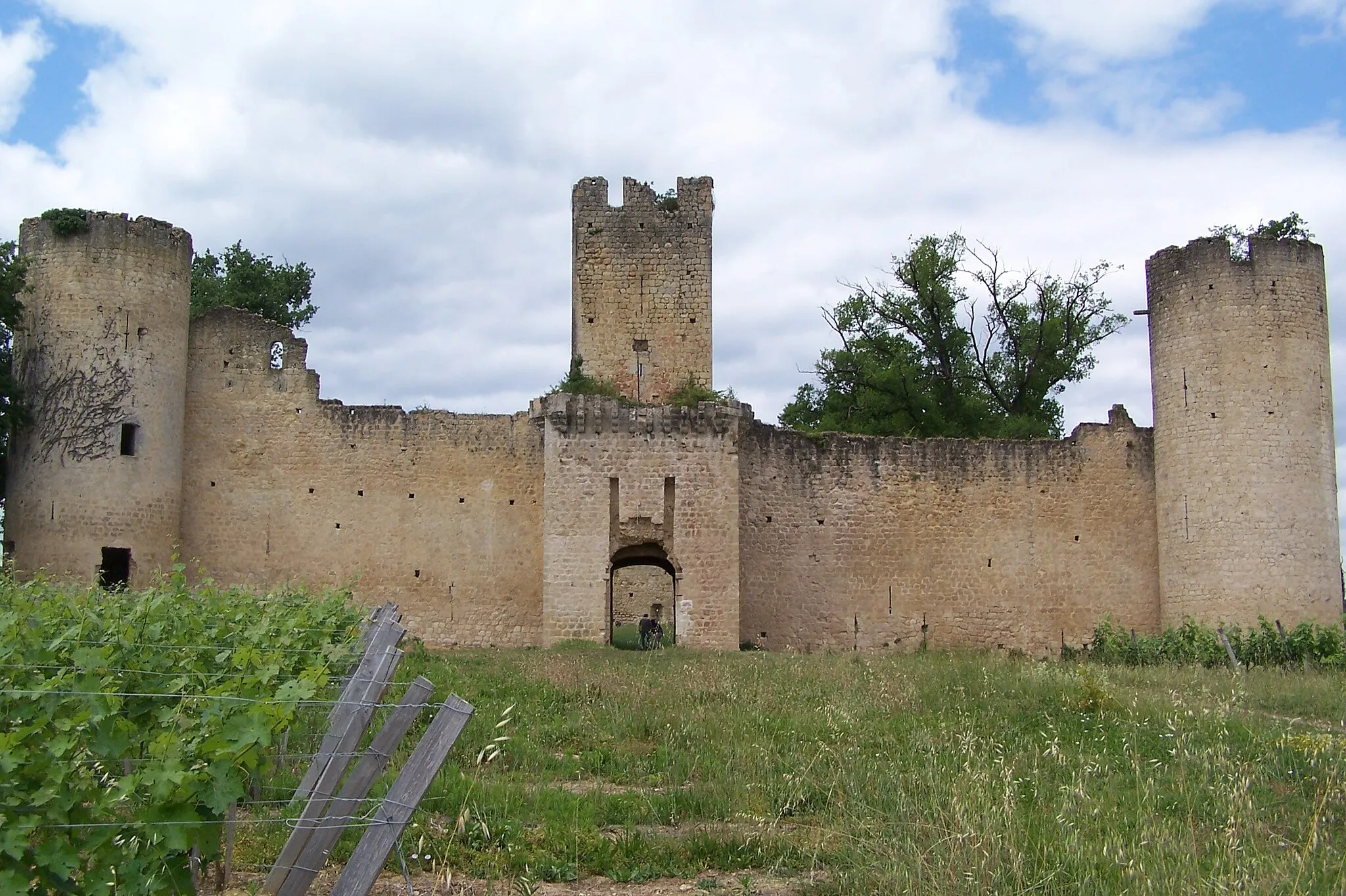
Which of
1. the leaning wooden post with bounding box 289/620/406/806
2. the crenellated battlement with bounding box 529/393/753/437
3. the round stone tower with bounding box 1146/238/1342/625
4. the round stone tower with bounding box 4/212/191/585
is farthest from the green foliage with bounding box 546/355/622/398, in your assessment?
the leaning wooden post with bounding box 289/620/406/806

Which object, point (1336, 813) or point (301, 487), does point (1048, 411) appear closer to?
point (301, 487)

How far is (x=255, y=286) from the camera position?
109 ft

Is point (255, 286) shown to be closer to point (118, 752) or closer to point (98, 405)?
point (98, 405)

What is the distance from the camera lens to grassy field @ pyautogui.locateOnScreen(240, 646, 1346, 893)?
661cm

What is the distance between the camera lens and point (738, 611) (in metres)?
21.8

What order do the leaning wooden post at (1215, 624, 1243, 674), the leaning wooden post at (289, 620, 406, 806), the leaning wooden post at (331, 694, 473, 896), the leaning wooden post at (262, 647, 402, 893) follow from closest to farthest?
the leaning wooden post at (331, 694, 473, 896) → the leaning wooden post at (262, 647, 402, 893) → the leaning wooden post at (289, 620, 406, 806) → the leaning wooden post at (1215, 624, 1243, 674)

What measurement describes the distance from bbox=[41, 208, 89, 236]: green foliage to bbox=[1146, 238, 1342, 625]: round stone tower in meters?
18.4

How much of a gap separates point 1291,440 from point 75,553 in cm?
1993

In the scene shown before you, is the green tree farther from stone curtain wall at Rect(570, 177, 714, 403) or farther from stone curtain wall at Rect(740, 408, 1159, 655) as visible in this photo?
stone curtain wall at Rect(740, 408, 1159, 655)

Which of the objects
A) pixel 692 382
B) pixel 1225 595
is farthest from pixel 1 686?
pixel 1225 595

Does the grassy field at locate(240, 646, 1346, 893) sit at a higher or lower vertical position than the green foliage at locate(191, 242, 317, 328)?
lower

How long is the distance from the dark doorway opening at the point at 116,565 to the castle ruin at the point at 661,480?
43 millimetres

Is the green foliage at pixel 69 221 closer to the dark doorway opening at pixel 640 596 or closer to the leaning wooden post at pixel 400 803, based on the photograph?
the dark doorway opening at pixel 640 596

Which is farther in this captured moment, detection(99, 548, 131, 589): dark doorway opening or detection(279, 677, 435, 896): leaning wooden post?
detection(99, 548, 131, 589): dark doorway opening
